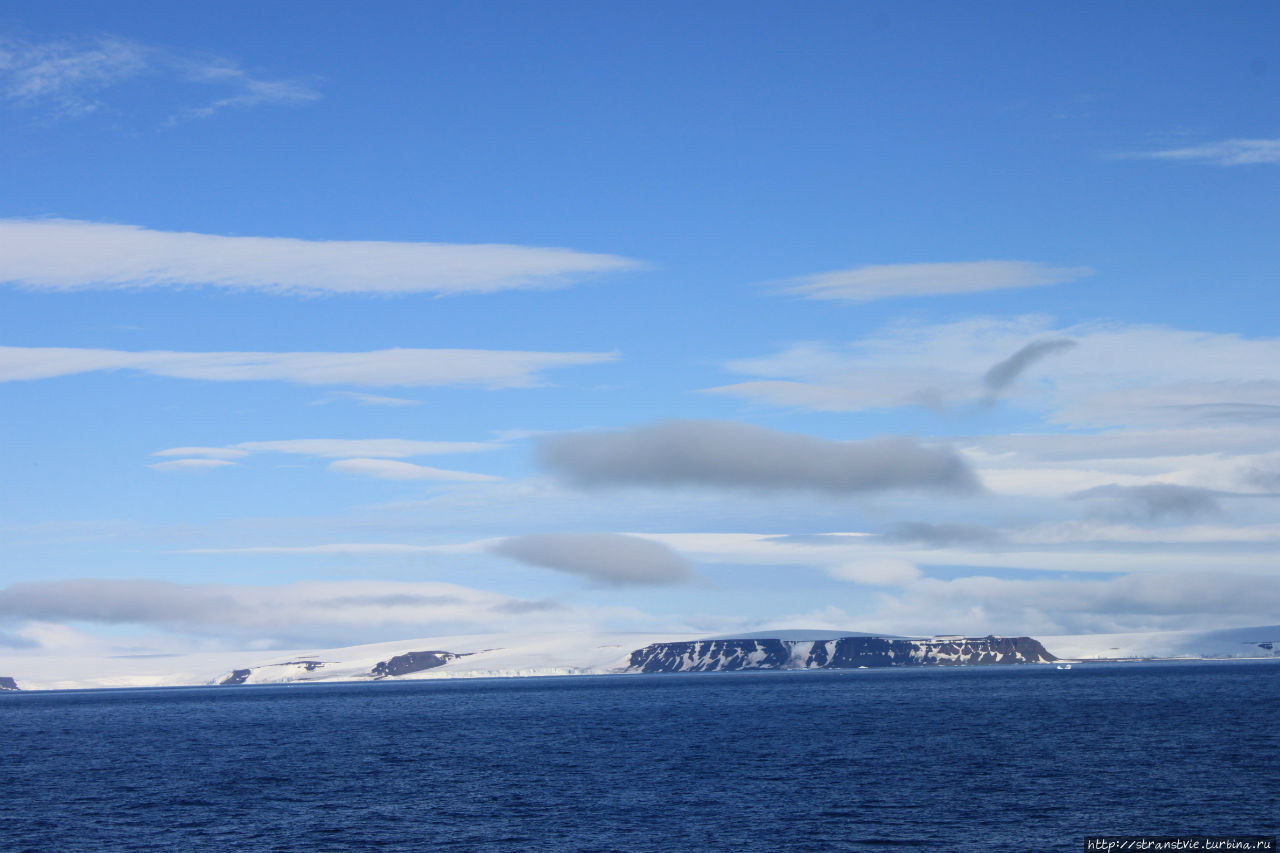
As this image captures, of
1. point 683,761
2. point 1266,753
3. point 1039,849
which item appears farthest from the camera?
point 683,761

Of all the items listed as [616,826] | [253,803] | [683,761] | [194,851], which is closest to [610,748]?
[683,761]

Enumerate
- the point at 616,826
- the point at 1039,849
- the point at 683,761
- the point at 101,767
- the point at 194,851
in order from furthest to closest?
1. the point at 101,767
2. the point at 683,761
3. the point at 616,826
4. the point at 194,851
5. the point at 1039,849

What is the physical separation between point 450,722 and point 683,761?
8685 centimetres

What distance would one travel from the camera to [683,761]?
323ft

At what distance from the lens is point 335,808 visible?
7531 cm

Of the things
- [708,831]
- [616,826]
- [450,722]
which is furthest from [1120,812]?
[450,722]

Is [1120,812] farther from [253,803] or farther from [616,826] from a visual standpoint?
[253,803]

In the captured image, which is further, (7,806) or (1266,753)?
(1266,753)

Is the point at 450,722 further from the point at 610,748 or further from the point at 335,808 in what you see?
the point at 335,808

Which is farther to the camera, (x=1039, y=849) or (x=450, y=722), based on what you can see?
(x=450, y=722)

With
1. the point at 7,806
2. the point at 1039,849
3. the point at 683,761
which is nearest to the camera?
the point at 1039,849

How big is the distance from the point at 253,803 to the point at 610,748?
43974 mm

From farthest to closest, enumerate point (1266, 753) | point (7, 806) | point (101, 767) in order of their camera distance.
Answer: point (101, 767) → point (1266, 753) → point (7, 806)

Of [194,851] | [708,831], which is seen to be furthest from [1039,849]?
[194,851]
